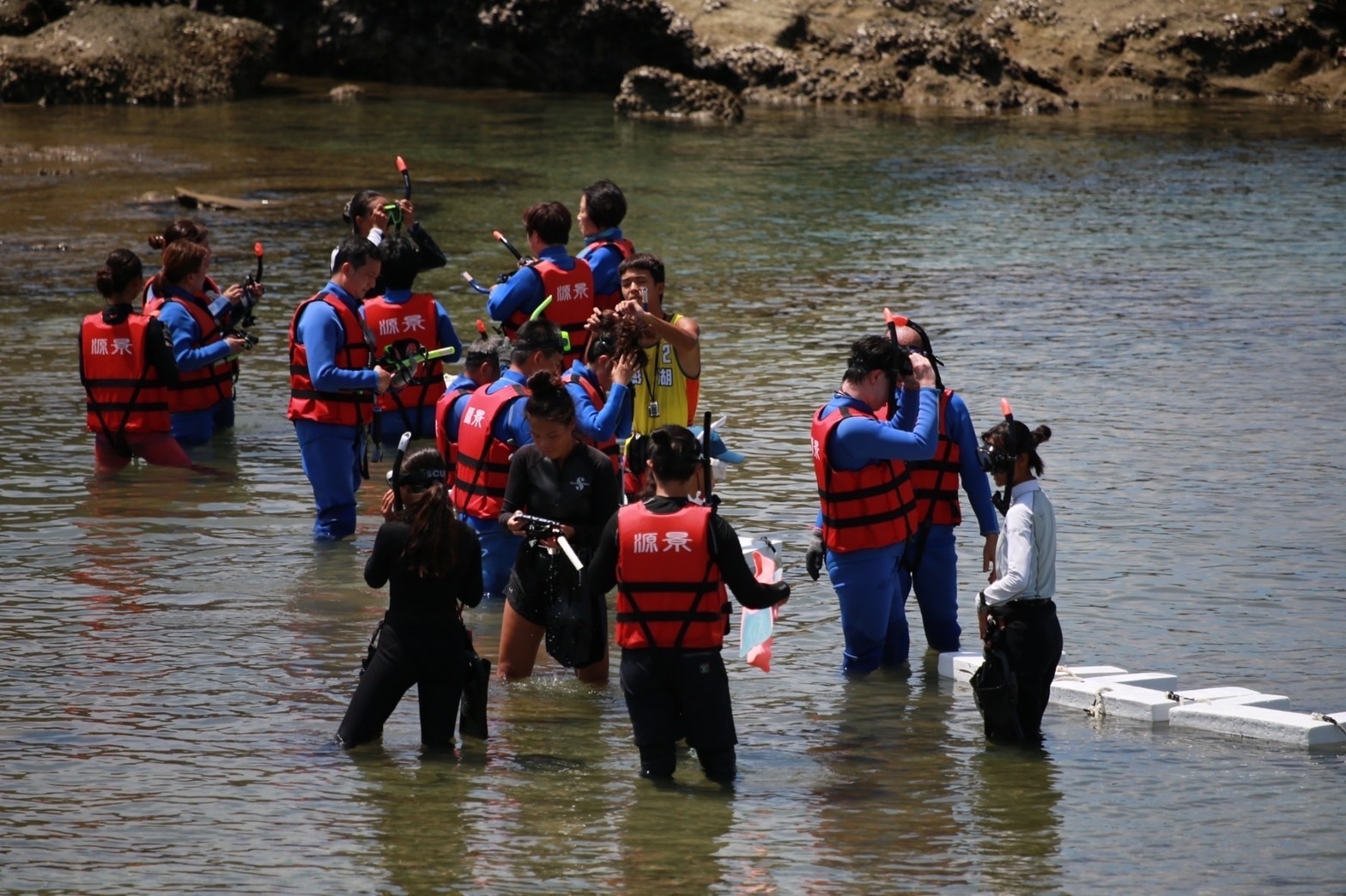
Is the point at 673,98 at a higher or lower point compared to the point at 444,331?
higher

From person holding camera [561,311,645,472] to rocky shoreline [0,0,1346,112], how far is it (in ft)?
72.3

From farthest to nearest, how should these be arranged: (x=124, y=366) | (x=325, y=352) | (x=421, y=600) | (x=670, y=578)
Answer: (x=124, y=366)
(x=325, y=352)
(x=421, y=600)
(x=670, y=578)

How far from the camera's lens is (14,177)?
2409cm

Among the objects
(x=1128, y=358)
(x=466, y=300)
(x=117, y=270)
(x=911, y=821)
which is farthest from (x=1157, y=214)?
(x=911, y=821)

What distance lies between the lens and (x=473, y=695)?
7.50 meters

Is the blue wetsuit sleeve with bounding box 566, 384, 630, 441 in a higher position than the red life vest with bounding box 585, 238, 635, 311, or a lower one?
lower

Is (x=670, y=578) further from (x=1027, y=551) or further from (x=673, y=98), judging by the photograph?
(x=673, y=98)

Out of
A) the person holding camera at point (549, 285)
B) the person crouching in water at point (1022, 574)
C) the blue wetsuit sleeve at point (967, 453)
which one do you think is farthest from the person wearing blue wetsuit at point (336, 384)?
the person crouching in water at point (1022, 574)

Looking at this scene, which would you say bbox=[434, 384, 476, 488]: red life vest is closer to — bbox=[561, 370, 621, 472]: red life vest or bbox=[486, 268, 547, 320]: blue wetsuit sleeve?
bbox=[561, 370, 621, 472]: red life vest

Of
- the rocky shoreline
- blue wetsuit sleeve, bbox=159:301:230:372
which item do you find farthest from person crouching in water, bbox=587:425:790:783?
the rocky shoreline

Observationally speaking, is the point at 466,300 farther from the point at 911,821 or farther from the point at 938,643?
the point at 911,821

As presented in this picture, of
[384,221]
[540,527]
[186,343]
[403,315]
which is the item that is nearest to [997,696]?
[540,527]

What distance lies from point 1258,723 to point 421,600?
355 centimetres

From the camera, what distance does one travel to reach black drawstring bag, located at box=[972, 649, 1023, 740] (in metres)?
7.48
